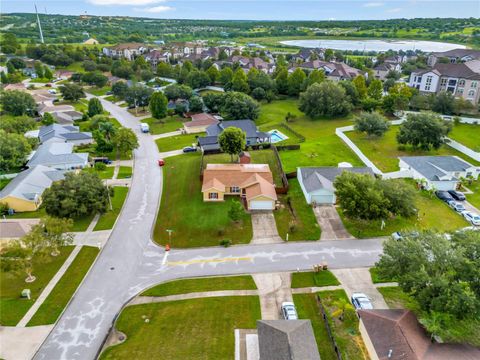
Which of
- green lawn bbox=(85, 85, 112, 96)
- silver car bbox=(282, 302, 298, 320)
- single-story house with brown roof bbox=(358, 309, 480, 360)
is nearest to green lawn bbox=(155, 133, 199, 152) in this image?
silver car bbox=(282, 302, 298, 320)

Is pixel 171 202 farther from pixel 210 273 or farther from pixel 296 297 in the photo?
pixel 296 297

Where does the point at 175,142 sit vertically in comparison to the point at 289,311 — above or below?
below

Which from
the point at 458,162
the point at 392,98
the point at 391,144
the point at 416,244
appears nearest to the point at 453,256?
the point at 416,244

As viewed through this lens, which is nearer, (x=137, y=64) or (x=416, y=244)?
(x=416, y=244)

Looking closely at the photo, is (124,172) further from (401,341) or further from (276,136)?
(401,341)

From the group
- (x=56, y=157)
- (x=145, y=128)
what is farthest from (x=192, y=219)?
(x=145, y=128)

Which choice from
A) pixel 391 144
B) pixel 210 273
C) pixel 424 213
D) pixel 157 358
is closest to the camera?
pixel 157 358

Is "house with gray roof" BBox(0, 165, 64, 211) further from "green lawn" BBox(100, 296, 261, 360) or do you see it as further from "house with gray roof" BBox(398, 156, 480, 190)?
"house with gray roof" BBox(398, 156, 480, 190)
